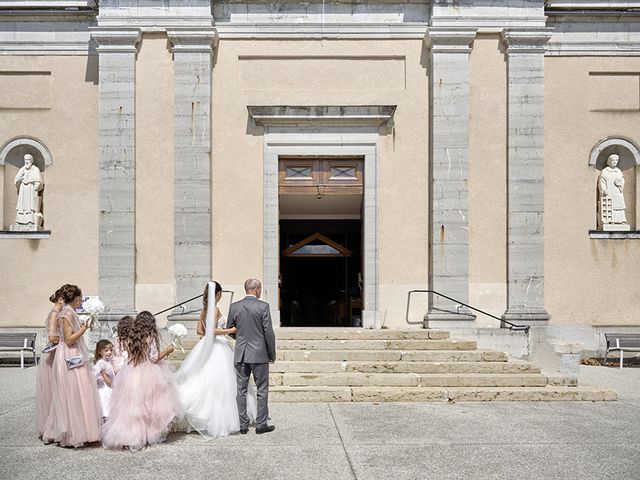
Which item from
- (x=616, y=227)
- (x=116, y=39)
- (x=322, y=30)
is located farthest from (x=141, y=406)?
(x=616, y=227)

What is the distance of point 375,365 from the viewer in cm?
1066

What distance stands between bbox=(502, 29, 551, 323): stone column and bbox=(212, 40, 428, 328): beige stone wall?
175 centimetres

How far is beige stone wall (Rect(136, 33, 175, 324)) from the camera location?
13227 millimetres

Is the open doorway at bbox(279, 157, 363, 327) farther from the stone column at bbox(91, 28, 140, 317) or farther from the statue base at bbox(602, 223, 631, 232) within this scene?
the statue base at bbox(602, 223, 631, 232)

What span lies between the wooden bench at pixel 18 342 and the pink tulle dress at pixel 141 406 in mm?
6537

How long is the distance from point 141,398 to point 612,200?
1067 cm

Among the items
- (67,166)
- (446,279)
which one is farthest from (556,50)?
(67,166)

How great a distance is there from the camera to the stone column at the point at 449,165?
13.2 metres

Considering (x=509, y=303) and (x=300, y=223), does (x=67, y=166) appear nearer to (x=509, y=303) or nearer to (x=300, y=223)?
(x=300, y=223)

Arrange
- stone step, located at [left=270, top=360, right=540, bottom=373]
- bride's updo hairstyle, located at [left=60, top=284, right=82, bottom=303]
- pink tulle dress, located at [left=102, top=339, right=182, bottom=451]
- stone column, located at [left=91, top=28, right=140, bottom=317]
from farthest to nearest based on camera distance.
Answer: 1. stone column, located at [left=91, top=28, right=140, bottom=317]
2. stone step, located at [left=270, top=360, right=540, bottom=373]
3. bride's updo hairstyle, located at [left=60, top=284, right=82, bottom=303]
4. pink tulle dress, located at [left=102, top=339, right=182, bottom=451]

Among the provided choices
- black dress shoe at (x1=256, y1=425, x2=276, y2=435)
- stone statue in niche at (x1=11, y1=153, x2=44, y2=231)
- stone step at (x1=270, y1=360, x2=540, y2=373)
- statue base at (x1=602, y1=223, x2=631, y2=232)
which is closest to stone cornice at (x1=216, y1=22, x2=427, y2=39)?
stone statue in niche at (x1=11, y1=153, x2=44, y2=231)

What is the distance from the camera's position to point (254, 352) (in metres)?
7.82

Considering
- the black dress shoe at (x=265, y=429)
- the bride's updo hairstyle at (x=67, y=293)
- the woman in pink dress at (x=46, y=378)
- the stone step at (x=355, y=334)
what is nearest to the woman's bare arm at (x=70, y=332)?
the woman in pink dress at (x=46, y=378)

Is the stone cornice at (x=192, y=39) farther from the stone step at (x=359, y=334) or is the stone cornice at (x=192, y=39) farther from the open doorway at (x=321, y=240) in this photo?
the stone step at (x=359, y=334)
